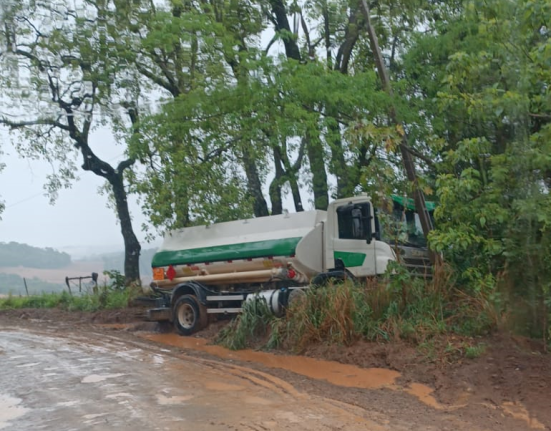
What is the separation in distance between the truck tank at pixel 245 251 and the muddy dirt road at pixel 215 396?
2292mm

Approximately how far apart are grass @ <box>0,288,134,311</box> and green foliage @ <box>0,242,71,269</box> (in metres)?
2.61

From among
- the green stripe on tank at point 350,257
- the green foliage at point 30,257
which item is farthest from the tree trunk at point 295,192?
the green foliage at point 30,257

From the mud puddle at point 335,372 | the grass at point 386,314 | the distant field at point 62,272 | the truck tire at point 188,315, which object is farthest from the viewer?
the distant field at point 62,272

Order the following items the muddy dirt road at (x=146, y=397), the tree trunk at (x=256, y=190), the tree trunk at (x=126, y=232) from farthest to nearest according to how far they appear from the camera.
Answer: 1. the tree trunk at (x=126, y=232)
2. the tree trunk at (x=256, y=190)
3. the muddy dirt road at (x=146, y=397)

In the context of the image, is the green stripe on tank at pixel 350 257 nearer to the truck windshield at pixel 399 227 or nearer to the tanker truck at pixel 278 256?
the tanker truck at pixel 278 256

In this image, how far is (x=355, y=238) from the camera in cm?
1329

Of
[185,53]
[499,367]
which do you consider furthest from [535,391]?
[185,53]

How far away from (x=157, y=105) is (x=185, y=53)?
2.02 m

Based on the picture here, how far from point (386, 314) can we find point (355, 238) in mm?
2462

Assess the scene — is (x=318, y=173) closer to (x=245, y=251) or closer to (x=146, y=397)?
(x=245, y=251)

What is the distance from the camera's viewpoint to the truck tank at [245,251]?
13609mm

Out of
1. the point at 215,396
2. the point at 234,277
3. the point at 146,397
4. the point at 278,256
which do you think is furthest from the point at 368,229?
the point at 146,397

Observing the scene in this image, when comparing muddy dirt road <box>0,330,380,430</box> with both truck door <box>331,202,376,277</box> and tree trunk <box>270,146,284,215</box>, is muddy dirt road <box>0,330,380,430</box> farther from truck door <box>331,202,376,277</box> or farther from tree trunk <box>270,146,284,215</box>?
tree trunk <box>270,146,284,215</box>

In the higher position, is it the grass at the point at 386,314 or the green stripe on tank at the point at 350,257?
the green stripe on tank at the point at 350,257
